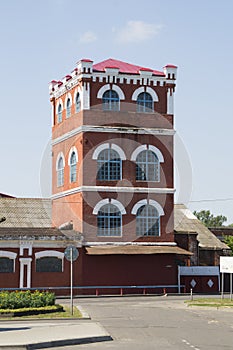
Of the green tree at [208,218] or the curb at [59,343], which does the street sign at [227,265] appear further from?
the green tree at [208,218]

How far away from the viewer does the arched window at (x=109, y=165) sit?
4400 centimetres

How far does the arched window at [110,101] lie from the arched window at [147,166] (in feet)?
11.9

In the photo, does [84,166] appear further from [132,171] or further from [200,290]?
[200,290]

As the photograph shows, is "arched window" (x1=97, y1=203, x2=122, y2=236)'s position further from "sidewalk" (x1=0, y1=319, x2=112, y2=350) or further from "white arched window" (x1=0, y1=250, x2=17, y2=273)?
"sidewalk" (x1=0, y1=319, x2=112, y2=350)

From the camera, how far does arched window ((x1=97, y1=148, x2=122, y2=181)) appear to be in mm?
44000

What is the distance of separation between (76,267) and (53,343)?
76.9ft

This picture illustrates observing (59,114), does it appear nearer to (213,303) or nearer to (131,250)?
(131,250)

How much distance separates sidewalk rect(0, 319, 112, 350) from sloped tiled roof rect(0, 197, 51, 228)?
80.5 ft

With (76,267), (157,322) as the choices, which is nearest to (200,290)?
(76,267)

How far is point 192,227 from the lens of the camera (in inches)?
2215

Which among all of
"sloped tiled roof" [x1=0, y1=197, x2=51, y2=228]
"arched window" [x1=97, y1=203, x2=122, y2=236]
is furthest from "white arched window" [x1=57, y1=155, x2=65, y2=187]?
"arched window" [x1=97, y1=203, x2=122, y2=236]

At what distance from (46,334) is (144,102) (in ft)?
90.4

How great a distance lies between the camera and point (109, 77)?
44.8 m

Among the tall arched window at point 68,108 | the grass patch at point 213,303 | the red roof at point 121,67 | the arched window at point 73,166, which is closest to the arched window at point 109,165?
the arched window at point 73,166
